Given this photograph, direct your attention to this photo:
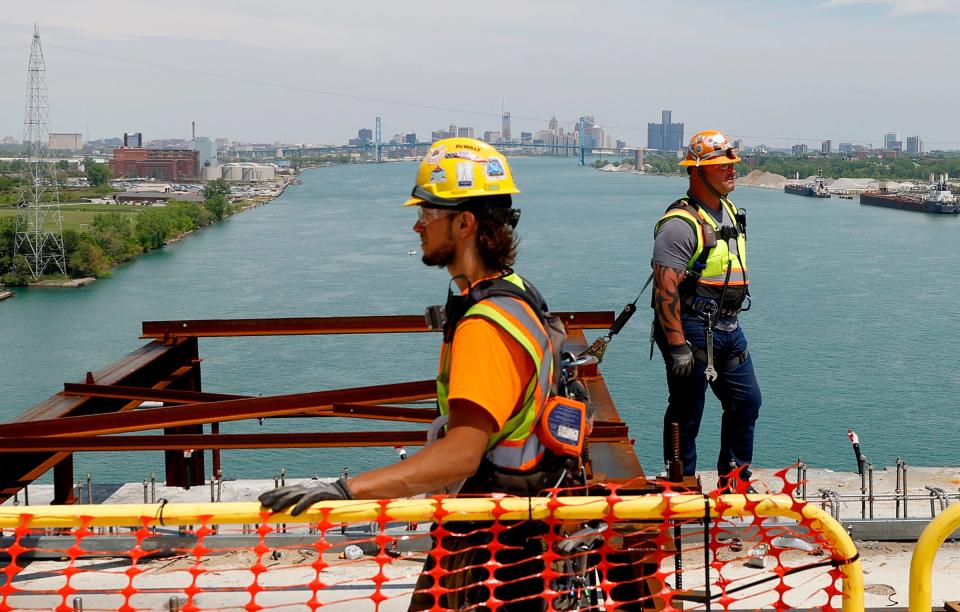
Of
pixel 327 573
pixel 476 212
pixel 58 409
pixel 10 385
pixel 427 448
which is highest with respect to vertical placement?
pixel 476 212

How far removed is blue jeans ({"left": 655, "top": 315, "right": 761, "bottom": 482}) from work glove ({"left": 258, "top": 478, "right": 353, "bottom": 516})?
141 inches

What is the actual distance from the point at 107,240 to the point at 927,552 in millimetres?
92864

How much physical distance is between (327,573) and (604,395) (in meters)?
2.17

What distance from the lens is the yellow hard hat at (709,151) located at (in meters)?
6.08

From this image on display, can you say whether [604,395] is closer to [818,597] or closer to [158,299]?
[818,597]

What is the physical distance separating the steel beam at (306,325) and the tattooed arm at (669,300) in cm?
303

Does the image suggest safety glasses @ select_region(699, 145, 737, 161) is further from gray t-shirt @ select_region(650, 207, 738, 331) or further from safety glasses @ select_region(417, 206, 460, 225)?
Result: safety glasses @ select_region(417, 206, 460, 225)

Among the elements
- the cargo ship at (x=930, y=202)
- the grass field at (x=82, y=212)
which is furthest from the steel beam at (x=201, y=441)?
the cargo ship at (x=930, y=202)

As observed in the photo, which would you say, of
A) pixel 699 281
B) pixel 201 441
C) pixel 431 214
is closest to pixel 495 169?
pixel 431 214

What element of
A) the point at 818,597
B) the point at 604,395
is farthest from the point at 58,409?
the point at 818,597

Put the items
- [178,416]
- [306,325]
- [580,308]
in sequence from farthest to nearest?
[580,308] < [306,325] < [178,416]

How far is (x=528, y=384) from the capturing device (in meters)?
2.95

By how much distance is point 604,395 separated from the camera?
7.37 metres

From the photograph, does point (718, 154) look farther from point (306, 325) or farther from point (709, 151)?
point (306, 325)
